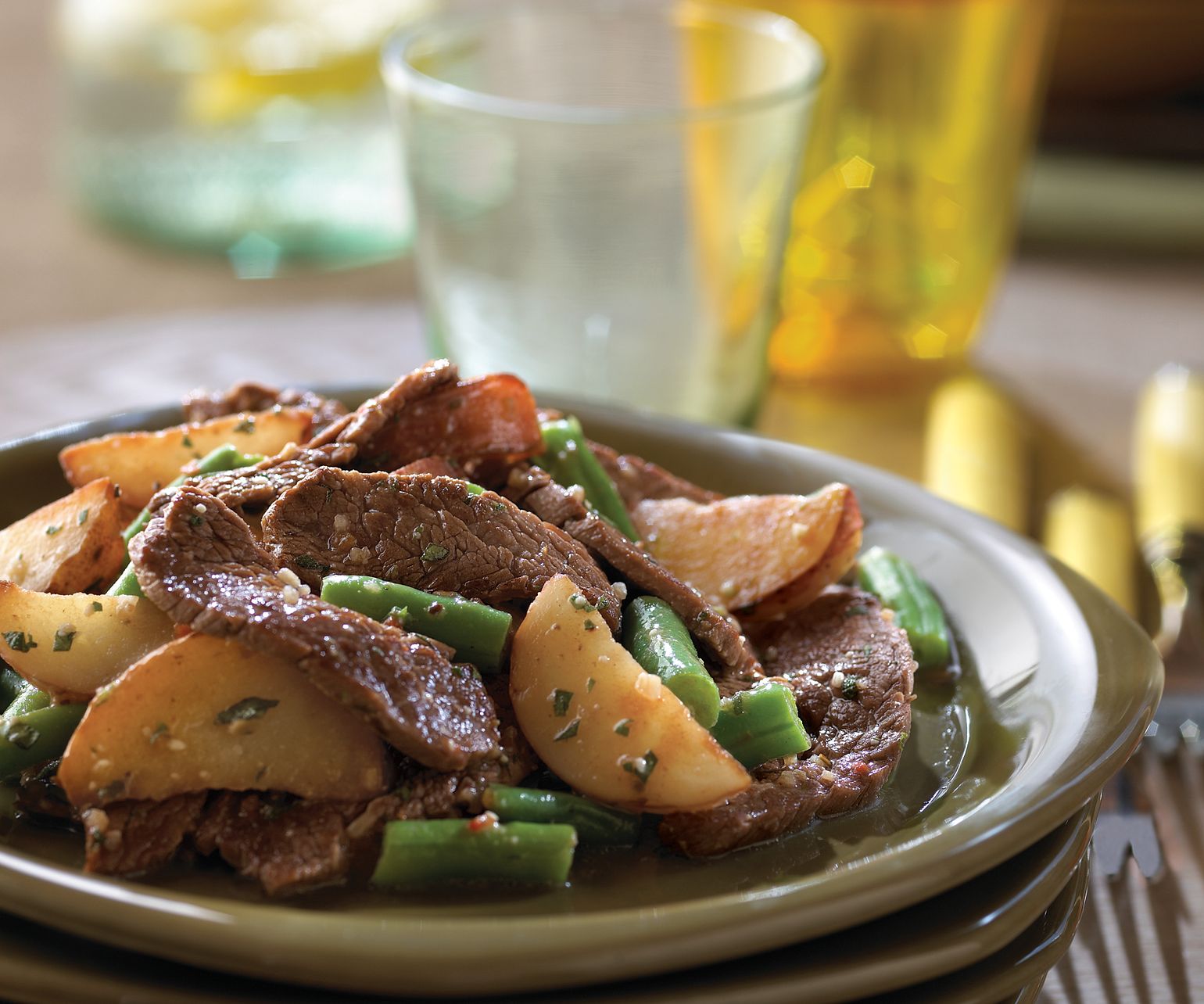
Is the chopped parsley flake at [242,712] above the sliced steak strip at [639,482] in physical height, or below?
above

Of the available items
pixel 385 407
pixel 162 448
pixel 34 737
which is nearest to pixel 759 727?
pixel 385 407

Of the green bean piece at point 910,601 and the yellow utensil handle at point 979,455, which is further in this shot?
the yellow utensil handle at point 979,455

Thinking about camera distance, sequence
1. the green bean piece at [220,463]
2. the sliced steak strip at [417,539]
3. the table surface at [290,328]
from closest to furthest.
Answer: the sliced steak strip at [417,539]
the green bean piece at [220,463]
the table surface at [290,328]

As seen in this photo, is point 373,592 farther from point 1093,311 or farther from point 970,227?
point 1093,311

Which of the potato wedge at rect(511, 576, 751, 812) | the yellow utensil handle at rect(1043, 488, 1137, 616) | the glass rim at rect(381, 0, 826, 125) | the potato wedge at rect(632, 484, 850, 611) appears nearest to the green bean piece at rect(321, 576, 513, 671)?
the potato wedge at rect(511, 576, 751, 812)

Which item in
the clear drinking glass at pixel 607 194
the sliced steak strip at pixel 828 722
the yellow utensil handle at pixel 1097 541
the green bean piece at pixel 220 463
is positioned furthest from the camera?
the clear drinking glass at pixel 607 194

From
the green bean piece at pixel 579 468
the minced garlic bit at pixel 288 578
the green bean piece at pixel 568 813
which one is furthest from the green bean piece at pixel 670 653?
the minced garlic bit at pixel 288 578

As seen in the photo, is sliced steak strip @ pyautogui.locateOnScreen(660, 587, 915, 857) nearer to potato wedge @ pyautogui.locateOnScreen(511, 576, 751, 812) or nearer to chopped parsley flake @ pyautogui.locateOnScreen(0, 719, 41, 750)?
potato wedge @ pyautogui.locateOnScreen(511, 576, 751, 812)

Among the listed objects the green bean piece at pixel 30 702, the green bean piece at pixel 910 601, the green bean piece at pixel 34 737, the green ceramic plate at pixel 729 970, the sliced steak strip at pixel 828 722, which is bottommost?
the green bean piece at pixel 910 601

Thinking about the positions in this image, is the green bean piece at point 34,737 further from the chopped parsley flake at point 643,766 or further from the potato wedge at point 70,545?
the chopped parsley flake at point 643,766
